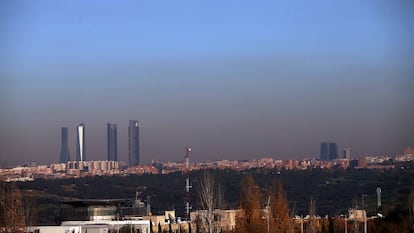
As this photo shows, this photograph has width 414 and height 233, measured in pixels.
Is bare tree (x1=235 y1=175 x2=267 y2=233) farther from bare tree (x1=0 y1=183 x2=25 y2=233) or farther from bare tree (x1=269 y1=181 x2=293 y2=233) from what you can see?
bare tree (x1=0 y1=183 x2=25 y2=233)

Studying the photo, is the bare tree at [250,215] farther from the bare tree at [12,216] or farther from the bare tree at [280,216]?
the bare tree at [12,216]

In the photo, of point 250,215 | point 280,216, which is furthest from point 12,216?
point 280,216

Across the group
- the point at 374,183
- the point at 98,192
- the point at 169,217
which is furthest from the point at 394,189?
the point at 98,192

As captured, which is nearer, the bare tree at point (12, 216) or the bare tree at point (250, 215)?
the bare tree at point (12, 216)

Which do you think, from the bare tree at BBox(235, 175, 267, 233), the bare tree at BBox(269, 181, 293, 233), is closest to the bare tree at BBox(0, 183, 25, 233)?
the bare tree at BBox(235, 175, 267, 233)

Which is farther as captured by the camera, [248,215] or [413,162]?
[413,162]

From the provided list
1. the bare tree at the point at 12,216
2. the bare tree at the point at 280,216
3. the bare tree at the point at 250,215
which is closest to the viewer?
the bare tree at the point at 12,216

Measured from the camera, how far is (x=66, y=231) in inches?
2092

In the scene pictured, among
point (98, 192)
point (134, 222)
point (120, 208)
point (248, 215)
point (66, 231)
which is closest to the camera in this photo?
point (248, 215)

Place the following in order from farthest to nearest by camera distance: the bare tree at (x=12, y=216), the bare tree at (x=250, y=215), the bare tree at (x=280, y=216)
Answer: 1. the bare tree at (x=280, y=216)
2. the bare tree at (x=250, y=215)
3. the bare tree at (x=12, y=216)

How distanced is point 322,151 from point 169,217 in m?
64.0

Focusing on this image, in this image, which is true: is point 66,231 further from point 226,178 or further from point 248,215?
point 226,178

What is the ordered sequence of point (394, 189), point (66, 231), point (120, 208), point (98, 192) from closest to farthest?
point (66, 231), point (120, 208), point (394, 189), point (98, 192)

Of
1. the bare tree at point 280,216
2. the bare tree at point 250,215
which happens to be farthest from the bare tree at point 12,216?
the bare tree at point 280,216
